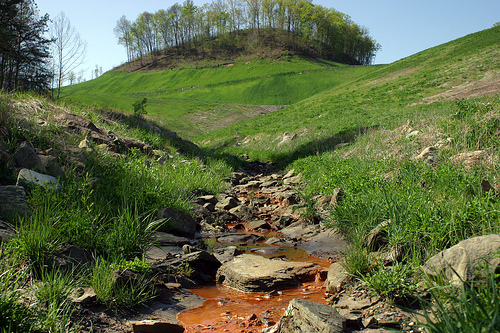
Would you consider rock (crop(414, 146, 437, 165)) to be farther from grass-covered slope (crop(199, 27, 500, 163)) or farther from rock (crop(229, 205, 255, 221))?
grass-covered slope (crop(199, 27, 500, 163))

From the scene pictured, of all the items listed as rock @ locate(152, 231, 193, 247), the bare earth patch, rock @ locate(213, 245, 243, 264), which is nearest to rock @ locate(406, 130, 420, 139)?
rock @ locate(213, 245, 243, 264)

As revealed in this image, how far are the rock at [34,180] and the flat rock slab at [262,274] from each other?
2.82 metres

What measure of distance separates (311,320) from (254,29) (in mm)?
107481

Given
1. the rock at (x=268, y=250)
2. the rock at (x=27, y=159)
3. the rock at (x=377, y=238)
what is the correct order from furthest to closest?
the rock at (x=27, y=159) → the rock at (x=268, y=250) → the rock at (x=377, y=238)

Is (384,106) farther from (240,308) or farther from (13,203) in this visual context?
(13,203)

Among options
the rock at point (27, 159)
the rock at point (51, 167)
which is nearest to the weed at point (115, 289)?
the rock at point (51, 167)

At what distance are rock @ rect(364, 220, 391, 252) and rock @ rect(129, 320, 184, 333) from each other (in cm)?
264

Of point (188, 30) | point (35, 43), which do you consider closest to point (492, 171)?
point (35, 43)

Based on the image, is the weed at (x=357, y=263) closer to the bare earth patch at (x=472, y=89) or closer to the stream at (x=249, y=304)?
the stream at (x=249, y=304)

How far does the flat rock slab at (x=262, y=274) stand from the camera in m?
4.41

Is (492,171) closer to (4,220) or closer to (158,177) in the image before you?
(158,177)

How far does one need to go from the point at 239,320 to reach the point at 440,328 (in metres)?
1.99

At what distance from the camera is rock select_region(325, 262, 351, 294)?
13.1 ft

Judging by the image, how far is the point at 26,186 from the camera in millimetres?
5375
